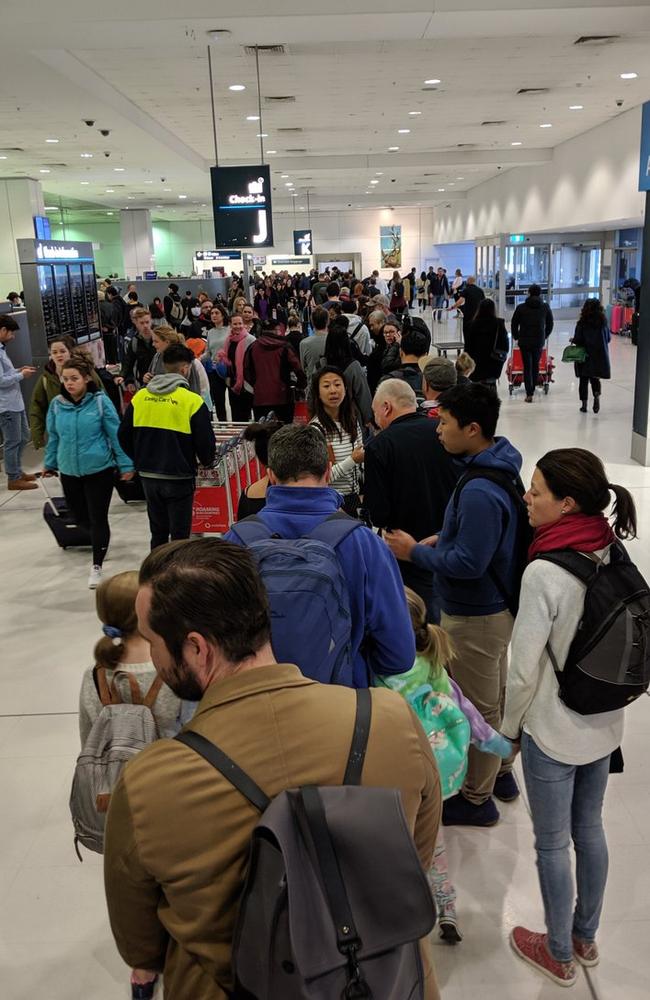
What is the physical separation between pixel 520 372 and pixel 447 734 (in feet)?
40.9

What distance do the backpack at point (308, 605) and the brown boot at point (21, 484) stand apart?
7.52 m

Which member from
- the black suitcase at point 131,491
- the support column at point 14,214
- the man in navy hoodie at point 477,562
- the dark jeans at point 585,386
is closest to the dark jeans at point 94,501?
the black suitcase at point 131,491

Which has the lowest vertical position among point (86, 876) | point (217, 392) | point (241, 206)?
point (86, 876)

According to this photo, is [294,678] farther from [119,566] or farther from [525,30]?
[525,30]

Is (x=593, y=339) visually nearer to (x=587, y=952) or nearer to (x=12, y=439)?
(x=12, y=439)

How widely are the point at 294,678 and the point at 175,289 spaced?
19.4 metres

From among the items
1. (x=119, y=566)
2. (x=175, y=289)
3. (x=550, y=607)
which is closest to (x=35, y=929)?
(x=550, y=607)

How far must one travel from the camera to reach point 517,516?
9.98 ft

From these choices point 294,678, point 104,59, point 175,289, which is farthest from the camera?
point 175,289

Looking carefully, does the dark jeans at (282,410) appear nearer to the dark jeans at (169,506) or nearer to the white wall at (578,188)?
the dark jeans at (169,506)

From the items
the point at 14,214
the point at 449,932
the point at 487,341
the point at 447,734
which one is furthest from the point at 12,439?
the point at 14,214

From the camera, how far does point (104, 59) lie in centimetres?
961

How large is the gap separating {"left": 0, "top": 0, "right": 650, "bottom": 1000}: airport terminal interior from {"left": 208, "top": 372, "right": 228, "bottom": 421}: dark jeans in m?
1.77

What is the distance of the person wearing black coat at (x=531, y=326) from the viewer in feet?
41.7
